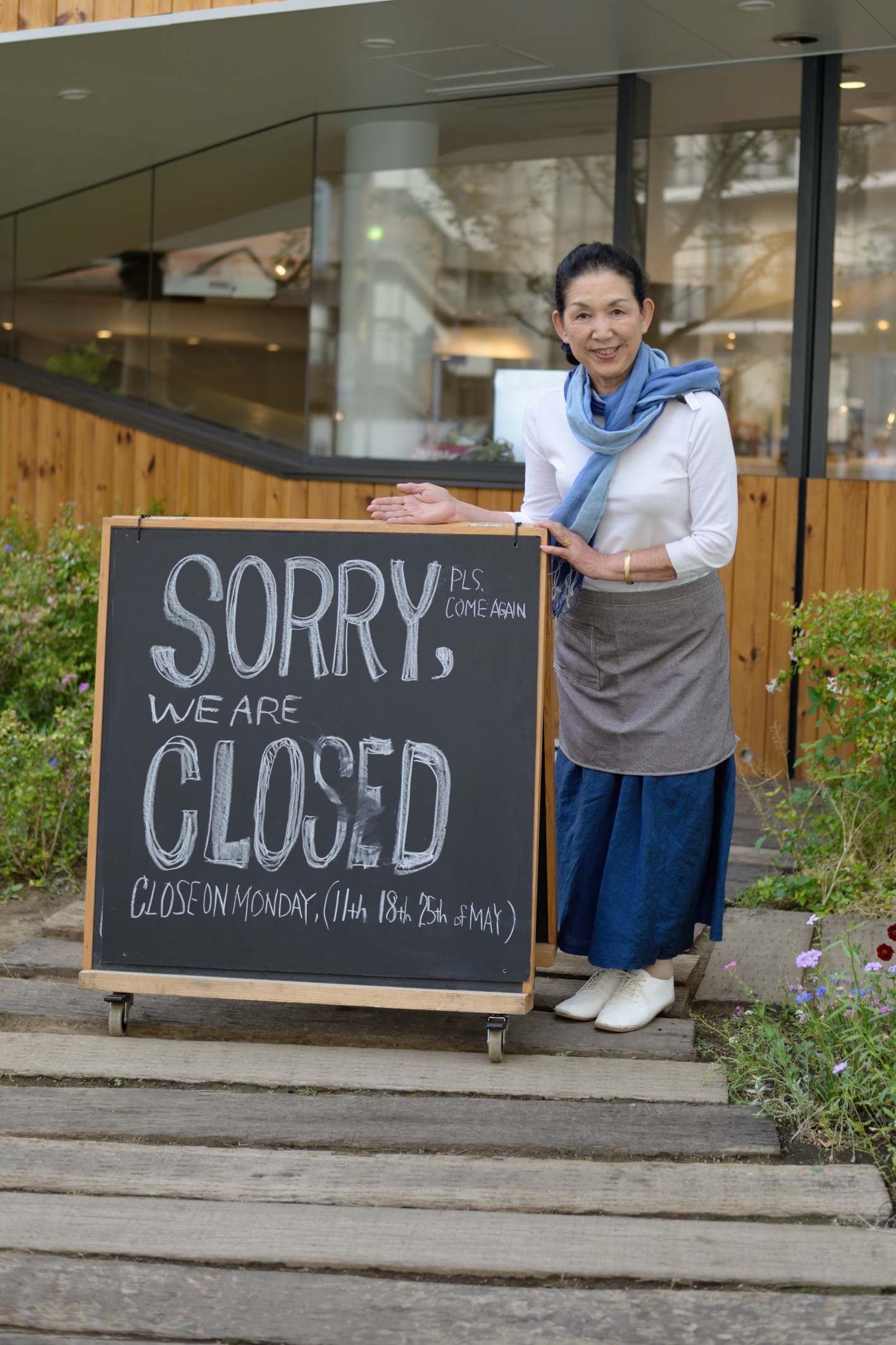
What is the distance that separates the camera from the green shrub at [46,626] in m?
4.92

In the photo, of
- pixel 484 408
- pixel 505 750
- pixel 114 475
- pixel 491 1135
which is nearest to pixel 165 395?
pixel 114 475

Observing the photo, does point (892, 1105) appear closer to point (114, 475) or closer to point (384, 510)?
point (384, 510)

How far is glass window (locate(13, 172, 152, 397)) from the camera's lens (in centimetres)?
816

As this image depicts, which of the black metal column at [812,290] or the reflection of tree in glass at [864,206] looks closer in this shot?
the black metal column at [812,290]

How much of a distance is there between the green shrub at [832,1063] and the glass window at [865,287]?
10.5 ft

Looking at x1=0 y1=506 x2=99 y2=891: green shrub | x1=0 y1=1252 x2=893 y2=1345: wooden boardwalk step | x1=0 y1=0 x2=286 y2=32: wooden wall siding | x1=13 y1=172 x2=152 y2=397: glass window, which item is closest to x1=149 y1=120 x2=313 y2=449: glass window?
x1=13 y1=172 x2=152 y2=397: glass window

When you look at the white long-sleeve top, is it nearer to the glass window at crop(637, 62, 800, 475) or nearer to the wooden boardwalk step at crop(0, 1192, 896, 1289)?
the wooden boardwalk step at crop(0, 1192, 896, 1289)

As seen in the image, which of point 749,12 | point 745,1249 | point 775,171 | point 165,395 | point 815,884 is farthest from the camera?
point 165,395

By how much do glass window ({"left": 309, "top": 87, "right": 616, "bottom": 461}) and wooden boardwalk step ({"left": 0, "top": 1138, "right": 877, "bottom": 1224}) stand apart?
4.15 m

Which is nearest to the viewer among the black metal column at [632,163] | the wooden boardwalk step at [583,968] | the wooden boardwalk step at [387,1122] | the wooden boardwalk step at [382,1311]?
the wooden boardwalk step at [382,1311]

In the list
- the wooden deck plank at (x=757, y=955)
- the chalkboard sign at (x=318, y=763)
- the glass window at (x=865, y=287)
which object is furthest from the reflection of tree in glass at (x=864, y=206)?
the chalkboard sign at (x=318, y=763)

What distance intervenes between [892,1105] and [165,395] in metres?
6.51

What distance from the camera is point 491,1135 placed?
2529 millimetres

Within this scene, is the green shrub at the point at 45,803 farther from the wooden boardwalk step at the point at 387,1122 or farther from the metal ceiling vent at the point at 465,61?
the metal ceiling vent at the point at 465,61
